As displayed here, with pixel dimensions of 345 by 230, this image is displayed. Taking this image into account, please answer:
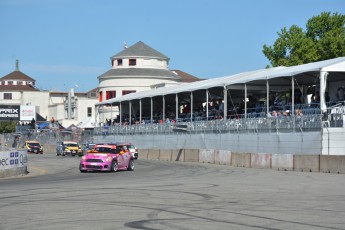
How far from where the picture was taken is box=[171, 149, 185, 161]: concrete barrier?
157 ft

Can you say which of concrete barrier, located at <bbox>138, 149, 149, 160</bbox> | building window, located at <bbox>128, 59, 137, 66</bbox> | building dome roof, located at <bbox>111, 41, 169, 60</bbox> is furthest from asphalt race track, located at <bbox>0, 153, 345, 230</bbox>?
building dome roof, located at <bbox>111, 41, 169, 60</bbox>

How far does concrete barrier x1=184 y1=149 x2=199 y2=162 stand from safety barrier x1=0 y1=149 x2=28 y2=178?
15.7 m

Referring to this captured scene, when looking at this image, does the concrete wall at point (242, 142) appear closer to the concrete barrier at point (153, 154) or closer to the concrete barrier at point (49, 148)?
the concrete barrier at point (153, 154)

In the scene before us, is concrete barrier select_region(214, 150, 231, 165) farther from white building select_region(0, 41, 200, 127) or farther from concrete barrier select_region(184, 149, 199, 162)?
white building select_region(0, 41, 200, 127)

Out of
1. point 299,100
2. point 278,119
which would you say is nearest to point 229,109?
point 299,100

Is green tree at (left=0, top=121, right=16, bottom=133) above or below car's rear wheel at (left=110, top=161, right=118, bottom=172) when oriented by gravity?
above

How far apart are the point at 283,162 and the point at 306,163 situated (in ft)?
6.21

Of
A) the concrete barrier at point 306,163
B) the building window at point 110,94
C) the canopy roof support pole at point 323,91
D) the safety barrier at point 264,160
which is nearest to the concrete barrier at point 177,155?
the safety barrier at point 264,160

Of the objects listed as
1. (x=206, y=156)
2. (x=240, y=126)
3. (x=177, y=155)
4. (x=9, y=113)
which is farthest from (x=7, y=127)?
(x=240, y=126)

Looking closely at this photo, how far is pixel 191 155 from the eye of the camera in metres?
46.6

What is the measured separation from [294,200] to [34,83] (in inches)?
5810

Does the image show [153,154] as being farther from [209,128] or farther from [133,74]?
[133,74]

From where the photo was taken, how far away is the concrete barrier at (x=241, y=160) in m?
37.4

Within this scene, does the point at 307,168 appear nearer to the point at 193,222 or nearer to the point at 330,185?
the point at 330,185
